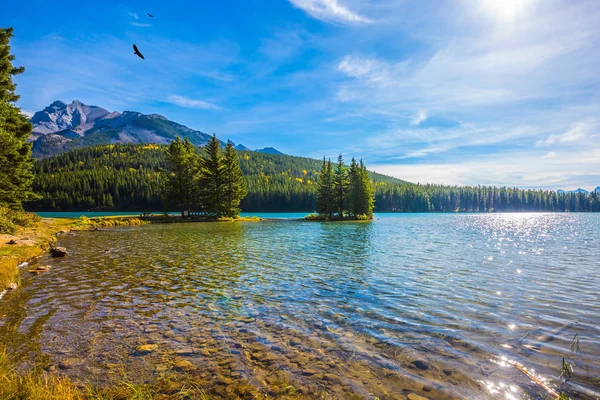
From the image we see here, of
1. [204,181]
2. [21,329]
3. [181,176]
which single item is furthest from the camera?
[204,181]

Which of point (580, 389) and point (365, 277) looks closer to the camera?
point (580, 389)

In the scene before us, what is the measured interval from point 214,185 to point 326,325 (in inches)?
2852

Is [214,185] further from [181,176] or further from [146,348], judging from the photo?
[146,348]

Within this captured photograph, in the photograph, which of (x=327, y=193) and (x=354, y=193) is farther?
(x=327, y=193)

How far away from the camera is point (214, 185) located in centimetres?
7856

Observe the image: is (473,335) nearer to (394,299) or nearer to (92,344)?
(394,299)

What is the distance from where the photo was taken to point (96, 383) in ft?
21.3

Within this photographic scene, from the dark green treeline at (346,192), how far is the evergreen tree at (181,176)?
34.8 m

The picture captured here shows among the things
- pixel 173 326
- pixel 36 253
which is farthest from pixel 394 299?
pixel 36 253

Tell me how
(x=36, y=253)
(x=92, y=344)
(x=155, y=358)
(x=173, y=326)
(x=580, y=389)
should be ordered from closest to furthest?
(x=580, y=389), (x=155, y=358), (x=92, y=344), (x=173, y=326), (x=36, y=253)

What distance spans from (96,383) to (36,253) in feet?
72.8

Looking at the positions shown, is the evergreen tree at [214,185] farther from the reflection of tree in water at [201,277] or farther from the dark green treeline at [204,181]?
the reflection of tree in water at [201,277]

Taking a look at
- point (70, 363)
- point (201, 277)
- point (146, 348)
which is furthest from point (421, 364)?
point (201, 277)

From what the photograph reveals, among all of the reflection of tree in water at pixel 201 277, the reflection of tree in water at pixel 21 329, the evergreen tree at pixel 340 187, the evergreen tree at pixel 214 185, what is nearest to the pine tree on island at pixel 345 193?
the evergreen tree at pixel 340 187
